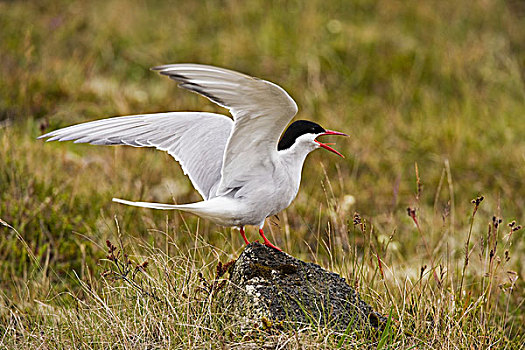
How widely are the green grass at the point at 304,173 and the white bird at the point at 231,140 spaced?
31cm

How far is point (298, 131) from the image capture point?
114 inches

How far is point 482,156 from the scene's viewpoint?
6.10 meters

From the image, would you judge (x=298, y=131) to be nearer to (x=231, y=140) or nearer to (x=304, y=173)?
(x=231, y=140)

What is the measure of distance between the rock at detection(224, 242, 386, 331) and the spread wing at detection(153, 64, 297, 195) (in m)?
0.36

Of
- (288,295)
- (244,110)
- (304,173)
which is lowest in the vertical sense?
(304,173)

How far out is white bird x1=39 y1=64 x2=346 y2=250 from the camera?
250 cm

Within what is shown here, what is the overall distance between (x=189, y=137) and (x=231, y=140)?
49cm

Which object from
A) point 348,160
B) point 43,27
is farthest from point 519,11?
point 43,27

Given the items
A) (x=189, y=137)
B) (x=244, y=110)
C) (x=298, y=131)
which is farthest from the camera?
(x=189, y=137)

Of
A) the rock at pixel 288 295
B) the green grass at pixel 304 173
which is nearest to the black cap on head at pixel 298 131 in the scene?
the green grass at pixel 304 173

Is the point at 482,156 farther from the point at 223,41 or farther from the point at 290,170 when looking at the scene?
the point at 290,170

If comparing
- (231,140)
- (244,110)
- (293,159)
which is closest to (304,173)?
(293,159)

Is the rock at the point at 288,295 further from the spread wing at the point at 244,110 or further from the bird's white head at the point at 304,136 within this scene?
the bird's white head at the point at 304,136

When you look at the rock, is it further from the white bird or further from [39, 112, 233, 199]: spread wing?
[39, 112, 233, 199]: spread wing
